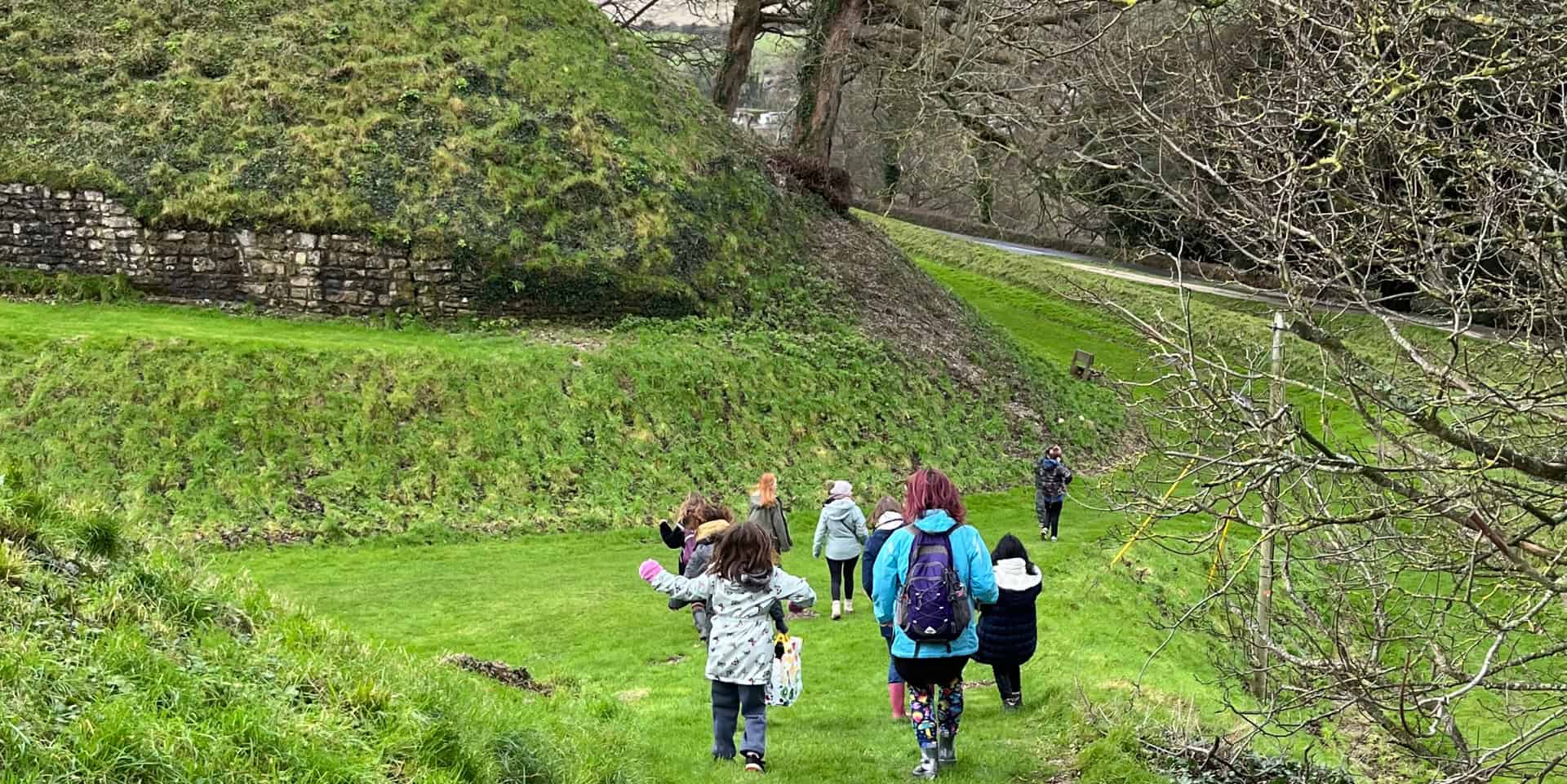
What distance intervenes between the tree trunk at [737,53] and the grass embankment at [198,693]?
25873 mm

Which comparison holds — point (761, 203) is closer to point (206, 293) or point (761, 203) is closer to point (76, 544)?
point (206, 293)

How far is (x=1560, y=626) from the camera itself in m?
14.8

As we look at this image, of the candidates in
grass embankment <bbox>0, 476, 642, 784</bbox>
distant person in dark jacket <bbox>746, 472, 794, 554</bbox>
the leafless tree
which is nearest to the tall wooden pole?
the leafless tree

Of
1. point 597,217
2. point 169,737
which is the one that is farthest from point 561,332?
point 169,737

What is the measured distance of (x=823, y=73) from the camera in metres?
29.3

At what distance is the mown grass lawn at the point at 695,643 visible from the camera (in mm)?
8250

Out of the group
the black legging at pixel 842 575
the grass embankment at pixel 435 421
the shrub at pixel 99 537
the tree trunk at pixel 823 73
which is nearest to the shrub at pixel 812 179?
the tree trunk at pixel 823 73

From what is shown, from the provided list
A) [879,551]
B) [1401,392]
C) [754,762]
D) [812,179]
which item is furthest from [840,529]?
[812,179]

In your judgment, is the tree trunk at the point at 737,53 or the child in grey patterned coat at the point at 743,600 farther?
the tree trunk at the point at 737,53

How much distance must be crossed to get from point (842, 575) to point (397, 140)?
46.5 ft

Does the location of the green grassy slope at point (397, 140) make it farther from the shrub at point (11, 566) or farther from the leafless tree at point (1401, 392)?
the shrub at point (11, 566)

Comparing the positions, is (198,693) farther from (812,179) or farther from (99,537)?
(812,179)

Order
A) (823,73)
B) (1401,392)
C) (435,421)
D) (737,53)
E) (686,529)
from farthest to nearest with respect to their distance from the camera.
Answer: (737,53), (823,73), (435,421), (686,529), (1401,392)

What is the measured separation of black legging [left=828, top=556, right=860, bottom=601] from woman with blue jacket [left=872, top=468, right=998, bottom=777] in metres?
4.44
